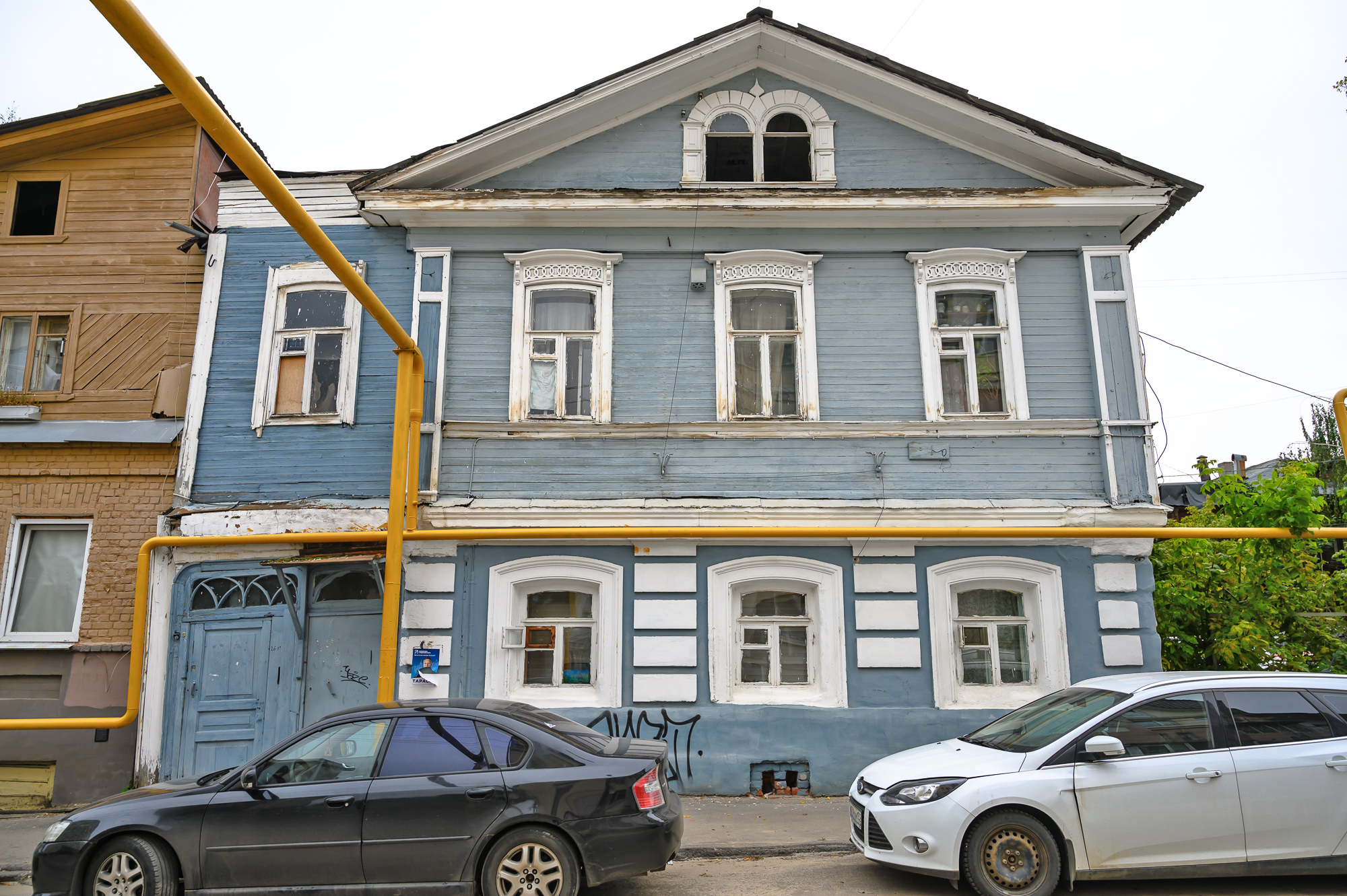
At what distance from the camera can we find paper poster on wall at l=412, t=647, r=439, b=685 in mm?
9008

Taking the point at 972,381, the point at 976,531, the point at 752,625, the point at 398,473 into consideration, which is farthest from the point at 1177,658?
the point at 398,473

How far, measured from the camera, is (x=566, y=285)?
9992mm

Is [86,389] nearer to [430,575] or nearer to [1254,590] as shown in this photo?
[430,575]

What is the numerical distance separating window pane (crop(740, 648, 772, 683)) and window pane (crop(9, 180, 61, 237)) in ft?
34.2

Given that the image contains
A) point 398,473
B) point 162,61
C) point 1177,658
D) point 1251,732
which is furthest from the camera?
point 1177,658

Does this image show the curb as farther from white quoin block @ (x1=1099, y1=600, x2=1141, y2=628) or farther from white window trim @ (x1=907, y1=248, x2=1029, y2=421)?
white window trim @ (x1=907, y1=248, x2=1029, y2=421)

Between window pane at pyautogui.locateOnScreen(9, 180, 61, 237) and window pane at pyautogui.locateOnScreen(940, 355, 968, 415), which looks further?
window pane at pyautogui.locateOnScreen(9, 180, 61, 237)

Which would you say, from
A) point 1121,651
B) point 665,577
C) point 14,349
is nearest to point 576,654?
point 665,577

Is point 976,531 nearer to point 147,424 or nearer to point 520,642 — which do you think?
point 520,642

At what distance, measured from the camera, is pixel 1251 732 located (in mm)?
5730

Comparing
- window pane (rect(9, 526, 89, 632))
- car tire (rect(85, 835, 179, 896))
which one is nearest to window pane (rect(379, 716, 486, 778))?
car tire (rect(85, 835, 179, 896))

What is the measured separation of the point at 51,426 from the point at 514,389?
5.65 m

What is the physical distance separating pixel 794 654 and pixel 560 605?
8.96 feet

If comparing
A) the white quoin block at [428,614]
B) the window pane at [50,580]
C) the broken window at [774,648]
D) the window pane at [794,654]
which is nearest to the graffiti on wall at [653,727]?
the broken window at [774,648]
